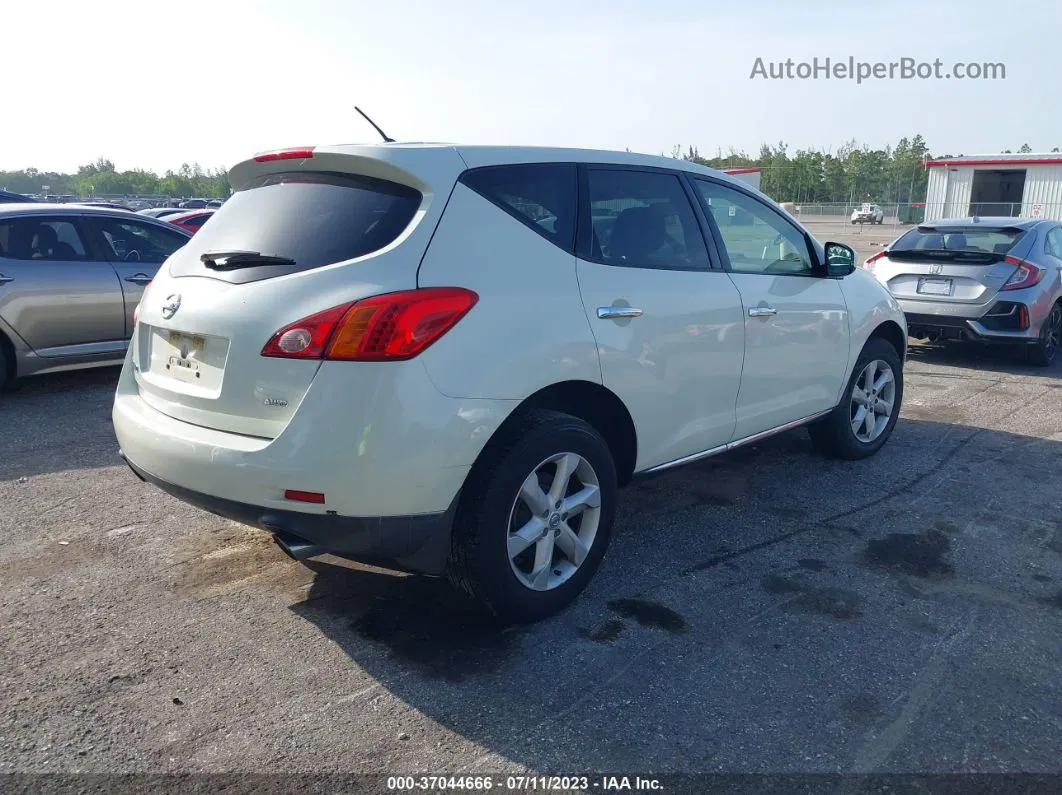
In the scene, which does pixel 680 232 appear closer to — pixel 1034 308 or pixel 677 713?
pixel 677 713

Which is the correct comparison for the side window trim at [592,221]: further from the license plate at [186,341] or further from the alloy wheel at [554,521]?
the license plate at [186,341]

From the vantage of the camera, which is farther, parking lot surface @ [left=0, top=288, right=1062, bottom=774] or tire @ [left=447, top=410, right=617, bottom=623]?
tire @ [left=447, top=410, right=617, bottom=623]

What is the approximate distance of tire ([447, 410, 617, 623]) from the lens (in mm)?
3133

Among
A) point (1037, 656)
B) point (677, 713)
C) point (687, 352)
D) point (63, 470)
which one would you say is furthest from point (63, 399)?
point (1037, 656)

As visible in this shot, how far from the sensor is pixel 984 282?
27.9 feet

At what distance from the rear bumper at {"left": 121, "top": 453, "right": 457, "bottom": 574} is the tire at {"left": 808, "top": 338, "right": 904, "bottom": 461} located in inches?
124

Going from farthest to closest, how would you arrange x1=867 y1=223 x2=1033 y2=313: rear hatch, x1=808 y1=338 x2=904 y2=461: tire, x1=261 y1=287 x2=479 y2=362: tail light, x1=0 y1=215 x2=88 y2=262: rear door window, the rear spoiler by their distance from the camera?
the rear spoiler, x1=867 y1=223 x2=1033 y2=313: rear hatch, x1=0 y1=215 x2=88 y2=262: rear door window, x1=808 y1=338 x2=904 y2=461: tire, x1=261 y1=287 x2=479 y2=362: tail light

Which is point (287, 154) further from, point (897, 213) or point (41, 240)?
point (897, 213)

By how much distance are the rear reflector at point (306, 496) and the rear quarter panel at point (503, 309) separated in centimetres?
55

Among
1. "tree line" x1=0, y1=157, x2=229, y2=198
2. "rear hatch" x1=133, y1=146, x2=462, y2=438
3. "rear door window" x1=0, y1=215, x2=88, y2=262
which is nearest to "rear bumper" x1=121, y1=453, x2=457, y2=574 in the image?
"rear hatch" x1=133, y1=146, x2=462, y2=438

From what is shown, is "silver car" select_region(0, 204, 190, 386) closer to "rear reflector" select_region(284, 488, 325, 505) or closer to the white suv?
the white suv

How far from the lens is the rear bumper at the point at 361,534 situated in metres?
2.92

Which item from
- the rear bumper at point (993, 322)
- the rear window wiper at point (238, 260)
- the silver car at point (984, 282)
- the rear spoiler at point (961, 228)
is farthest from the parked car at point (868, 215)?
the rear window wiper at point (238, 260)

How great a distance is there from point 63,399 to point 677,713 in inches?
242
